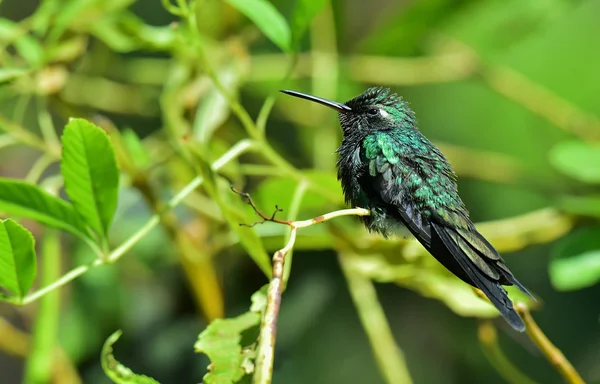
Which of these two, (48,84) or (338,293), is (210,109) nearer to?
(48,84)

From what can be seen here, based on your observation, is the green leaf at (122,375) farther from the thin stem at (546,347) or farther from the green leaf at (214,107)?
the green leaf at (214,107)

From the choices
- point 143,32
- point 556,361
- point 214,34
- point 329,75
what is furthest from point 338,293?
point 556,361

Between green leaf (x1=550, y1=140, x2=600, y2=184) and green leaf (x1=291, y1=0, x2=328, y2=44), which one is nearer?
green leaf (x1=291, y1=0, x2=328, y2=44)

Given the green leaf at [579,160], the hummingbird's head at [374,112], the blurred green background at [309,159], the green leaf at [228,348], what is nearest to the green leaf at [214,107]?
the blurred green background at [309,159]

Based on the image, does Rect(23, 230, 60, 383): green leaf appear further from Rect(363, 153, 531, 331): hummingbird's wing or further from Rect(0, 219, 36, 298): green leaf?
Rect(363, 153, 531, 331): hummingbird's wing

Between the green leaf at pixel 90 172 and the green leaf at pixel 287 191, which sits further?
the green leaf at pixel 287 191

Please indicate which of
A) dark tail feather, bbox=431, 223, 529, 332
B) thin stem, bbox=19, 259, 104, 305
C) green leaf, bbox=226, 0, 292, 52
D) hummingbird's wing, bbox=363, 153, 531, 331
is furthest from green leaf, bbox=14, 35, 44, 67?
dark tail feather, bbox=431, 223, 529, 332

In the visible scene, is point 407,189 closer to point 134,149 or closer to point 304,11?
point 304,11
